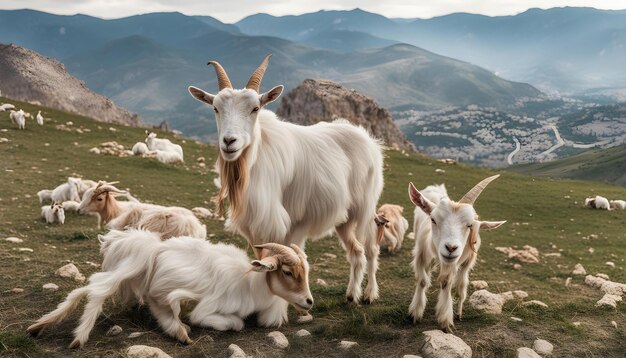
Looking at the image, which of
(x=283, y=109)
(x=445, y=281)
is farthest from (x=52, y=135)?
(x=283, y=109)

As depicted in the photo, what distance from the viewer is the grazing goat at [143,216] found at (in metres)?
9.65

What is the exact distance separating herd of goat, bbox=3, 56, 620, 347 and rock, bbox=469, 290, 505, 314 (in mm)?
555

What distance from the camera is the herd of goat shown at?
6.47 metres

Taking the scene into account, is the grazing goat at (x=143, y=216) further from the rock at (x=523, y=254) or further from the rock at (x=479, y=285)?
the rock at (x=523, y=254)

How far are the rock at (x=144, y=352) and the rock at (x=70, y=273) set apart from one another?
3.19 metres

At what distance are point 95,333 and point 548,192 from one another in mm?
28704

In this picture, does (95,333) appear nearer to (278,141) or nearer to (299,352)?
(299,352)

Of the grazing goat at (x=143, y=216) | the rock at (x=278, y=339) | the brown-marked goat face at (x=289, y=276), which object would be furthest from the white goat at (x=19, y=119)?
the rock at (x=278, y=339)

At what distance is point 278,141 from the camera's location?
7426 mm

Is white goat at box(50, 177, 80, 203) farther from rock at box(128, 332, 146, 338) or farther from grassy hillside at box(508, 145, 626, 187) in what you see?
grassy hillside at box(508, 145, 626, 187)

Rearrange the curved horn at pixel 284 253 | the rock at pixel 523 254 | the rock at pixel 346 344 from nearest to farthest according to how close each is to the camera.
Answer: the rock at pixel 346 344
the curved horn at pixel 284 253
the rock at pixel 523 254

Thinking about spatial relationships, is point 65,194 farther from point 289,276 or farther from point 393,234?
point 289,276

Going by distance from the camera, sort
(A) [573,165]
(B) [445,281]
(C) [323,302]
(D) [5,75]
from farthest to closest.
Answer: (A) [573,165], (D) [5,75], (C) [323,302], (B) [445,281]

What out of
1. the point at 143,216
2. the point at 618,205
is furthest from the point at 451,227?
the point at 618,205
